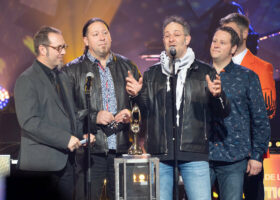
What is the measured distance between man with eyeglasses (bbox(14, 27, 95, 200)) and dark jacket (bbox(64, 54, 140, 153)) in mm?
171

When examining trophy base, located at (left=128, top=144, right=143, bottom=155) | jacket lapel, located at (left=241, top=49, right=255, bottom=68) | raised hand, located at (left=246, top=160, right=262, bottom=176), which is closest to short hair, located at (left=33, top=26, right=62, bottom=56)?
trophy base, located at (left=128, top=144, right=143, bottom=155)

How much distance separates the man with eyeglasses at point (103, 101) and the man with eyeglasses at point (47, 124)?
19cm

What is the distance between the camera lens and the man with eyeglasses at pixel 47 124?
299 centimetres

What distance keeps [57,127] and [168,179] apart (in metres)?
0.95

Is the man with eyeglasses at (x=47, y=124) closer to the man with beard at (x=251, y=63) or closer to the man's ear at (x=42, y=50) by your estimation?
the man's ear at (x=42, y=50)

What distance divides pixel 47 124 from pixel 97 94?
0.60 meters

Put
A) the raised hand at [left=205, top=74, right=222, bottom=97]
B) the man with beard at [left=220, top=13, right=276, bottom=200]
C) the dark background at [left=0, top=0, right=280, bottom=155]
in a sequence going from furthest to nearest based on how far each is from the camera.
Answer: the dark background at [left=0, top=0, right=280, bottom=155], the man with beard at [left=220, top=13, right=276, bottom=200], the raised hand at [left=205, top=74, right=222, bottom=97]

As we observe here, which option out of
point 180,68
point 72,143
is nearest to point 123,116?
point 72,143

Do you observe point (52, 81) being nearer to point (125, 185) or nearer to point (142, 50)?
point (125, 185)

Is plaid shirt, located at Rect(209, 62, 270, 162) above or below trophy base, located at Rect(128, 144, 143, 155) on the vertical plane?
above

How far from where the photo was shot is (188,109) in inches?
117

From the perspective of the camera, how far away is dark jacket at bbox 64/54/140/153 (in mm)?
3359

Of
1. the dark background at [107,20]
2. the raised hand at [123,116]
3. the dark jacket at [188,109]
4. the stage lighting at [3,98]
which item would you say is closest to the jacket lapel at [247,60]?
the dark jacket at [188,109]

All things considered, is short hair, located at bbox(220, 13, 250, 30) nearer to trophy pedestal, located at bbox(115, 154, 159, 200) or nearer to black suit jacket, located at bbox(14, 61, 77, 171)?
trophy pedestal, located at bbox(115, 154, 159, 200)
